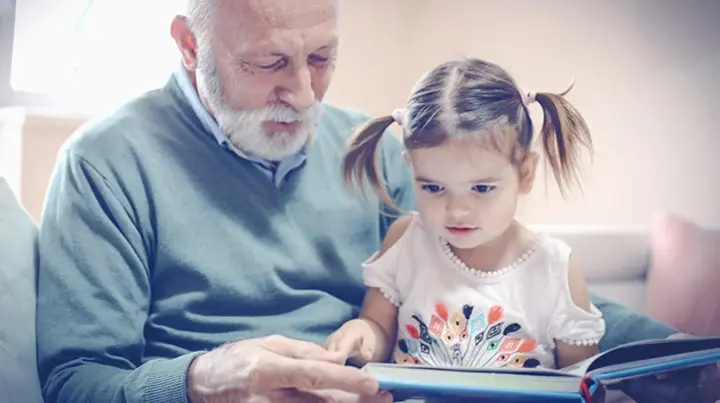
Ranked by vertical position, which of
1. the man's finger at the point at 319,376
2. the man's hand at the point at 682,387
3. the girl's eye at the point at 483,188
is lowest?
the man's hand at the point at 682,387

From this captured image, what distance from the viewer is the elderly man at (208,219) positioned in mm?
769

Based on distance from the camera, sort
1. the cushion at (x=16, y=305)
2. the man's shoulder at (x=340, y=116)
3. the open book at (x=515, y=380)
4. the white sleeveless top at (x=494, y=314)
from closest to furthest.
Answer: the open book at (x=515, y=380)
the cushion at (x=16, y=305)
the white sleeveless top at (x=494, y=314)
the man's shoulder at (x=340, y=116)

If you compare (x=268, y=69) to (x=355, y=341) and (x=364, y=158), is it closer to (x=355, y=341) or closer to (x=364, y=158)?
(x=364, y=158)

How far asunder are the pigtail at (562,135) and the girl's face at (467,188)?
3 cm

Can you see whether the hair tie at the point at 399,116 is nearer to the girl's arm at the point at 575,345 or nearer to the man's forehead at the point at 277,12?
the man's forehead at the point at 277,12

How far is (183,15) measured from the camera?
2.86 feet

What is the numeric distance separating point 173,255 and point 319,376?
29cm

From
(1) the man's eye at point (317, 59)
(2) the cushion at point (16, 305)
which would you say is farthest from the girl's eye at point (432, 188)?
(2) the cushion at point (16, 305)

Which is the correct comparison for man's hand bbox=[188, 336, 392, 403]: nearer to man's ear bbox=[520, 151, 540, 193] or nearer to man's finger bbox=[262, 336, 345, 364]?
man's finger bbox=[262, 336, 345, 364]

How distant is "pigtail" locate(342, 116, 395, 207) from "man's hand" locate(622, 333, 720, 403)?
0.41 m

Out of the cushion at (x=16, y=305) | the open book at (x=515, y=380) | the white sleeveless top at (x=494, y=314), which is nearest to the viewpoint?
the open book at (x=515, y=380)

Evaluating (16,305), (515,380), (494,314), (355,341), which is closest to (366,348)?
(355,341)

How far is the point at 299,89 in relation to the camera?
2.84 feet

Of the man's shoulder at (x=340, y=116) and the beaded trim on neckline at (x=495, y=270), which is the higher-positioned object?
the man's shoulder at (x=340, y=116)
